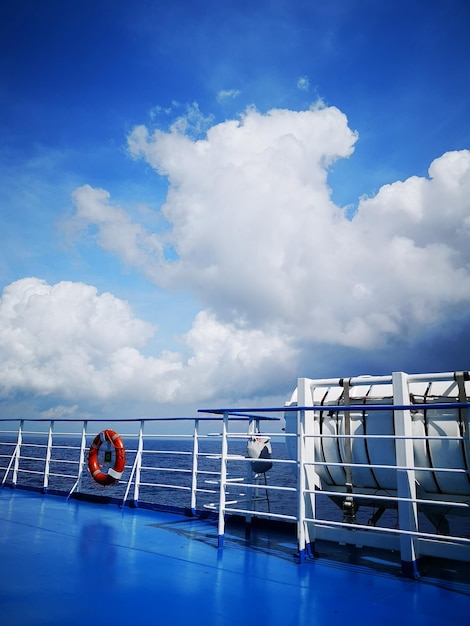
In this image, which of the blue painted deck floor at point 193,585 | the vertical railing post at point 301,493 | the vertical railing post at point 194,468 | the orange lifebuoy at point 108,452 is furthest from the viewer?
the orange lifebuoy at point 108,452

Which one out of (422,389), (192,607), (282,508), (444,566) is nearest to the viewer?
(192,607)

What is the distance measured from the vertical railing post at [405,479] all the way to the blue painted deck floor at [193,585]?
173mm

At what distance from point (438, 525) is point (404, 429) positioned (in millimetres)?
1133

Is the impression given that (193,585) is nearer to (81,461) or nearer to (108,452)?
(108,452)

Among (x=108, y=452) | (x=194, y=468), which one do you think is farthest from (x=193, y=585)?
(x=108, y=452)

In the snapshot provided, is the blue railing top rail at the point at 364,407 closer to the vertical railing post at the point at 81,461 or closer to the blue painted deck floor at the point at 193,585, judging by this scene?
the blue painted deck floor at the point at 193,585

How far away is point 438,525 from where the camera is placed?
3910 millimetres

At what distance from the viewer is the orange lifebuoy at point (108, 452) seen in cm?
591

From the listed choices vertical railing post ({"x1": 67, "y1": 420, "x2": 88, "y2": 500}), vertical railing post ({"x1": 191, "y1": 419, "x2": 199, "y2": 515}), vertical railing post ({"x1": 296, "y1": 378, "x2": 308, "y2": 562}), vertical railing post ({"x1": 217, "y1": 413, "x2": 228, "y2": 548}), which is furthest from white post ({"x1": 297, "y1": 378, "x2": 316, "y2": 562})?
vertical railing post ({"x1": 67, "y1": 420, "x2": 88, "y2": 500})

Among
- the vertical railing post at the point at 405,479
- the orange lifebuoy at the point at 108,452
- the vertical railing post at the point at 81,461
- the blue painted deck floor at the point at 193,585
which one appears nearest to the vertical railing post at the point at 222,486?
the blue painted deck floor at the point at 193,585

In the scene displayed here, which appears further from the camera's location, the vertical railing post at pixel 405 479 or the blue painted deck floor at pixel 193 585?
the vertical railing post at pixel 405 479

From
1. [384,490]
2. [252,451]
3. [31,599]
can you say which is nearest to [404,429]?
[384,490]

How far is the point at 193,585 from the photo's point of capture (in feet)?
9.63

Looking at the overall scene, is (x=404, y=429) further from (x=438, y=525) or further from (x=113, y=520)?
(x=113, y=520)
